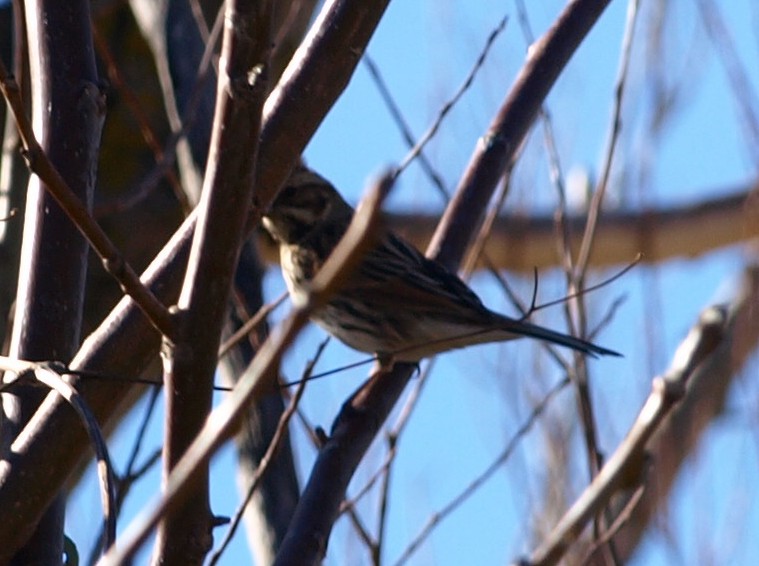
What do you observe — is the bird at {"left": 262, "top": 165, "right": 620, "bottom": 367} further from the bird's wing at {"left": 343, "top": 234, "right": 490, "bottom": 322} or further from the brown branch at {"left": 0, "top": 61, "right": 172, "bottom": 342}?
the brown branch at {"left": 0, "top": 61, "right": 172, "bottom": 342}

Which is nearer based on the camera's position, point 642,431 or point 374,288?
point 642,431

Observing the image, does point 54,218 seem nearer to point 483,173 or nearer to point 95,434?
point 95,434

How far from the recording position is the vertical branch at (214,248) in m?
1.68

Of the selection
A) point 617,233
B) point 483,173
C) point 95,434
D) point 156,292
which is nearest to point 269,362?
point 95,434

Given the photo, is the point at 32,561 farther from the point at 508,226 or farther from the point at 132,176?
the point at 508,226

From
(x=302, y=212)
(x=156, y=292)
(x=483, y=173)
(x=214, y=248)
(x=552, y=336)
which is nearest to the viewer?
(x=214, y=248)

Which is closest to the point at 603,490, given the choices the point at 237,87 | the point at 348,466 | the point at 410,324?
the point at 237,87

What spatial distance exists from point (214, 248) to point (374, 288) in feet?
9.39

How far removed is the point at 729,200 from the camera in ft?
28.6

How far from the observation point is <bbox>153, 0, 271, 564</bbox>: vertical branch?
5.52 ft

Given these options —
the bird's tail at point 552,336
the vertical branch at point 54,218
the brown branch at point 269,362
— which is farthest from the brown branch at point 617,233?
the brown branch at point 269,362

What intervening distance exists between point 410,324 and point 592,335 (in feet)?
4.43

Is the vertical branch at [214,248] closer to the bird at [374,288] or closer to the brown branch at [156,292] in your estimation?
the brown branch at [156,292]

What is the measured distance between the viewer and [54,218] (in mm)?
2480
